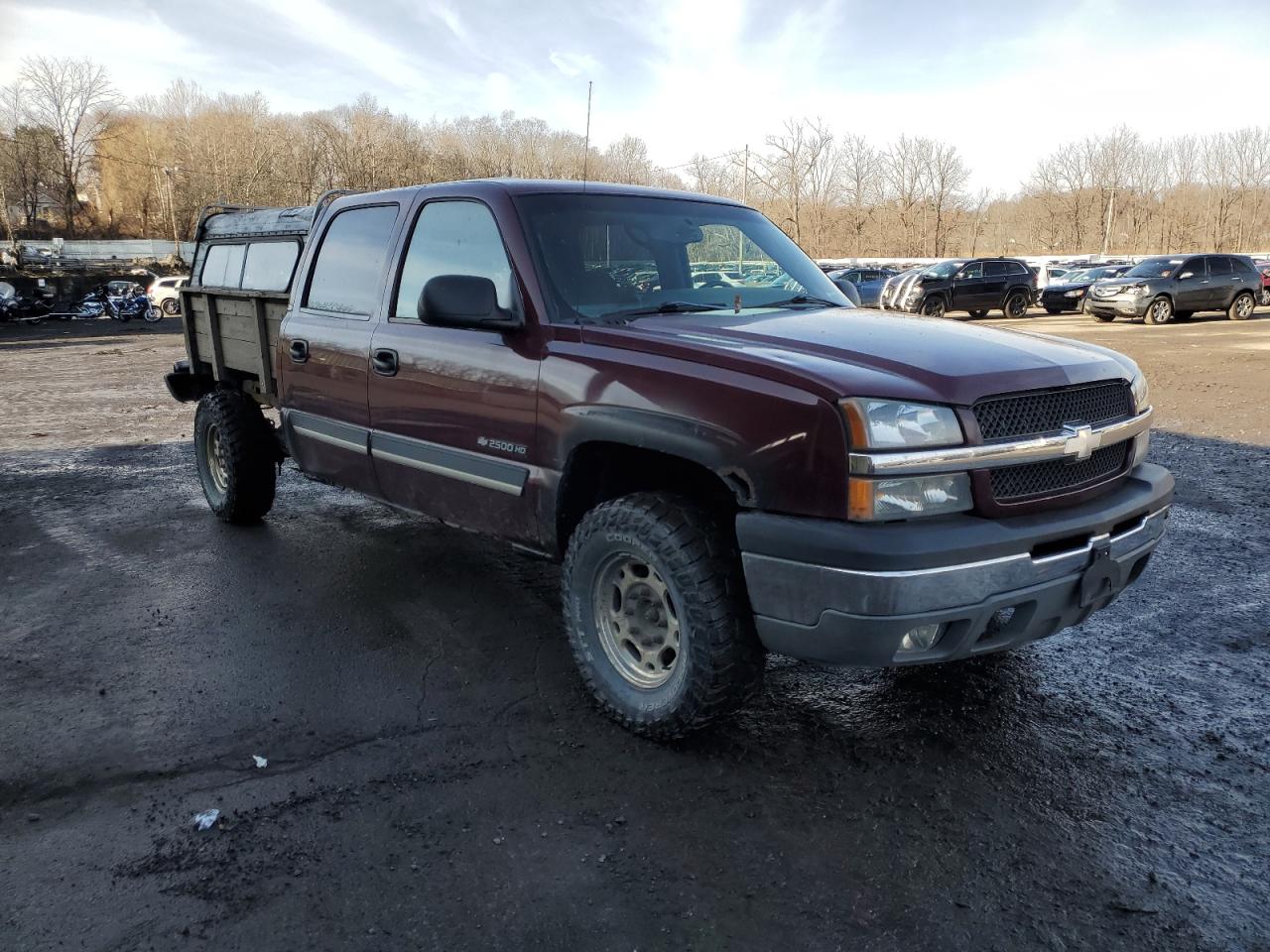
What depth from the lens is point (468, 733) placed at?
3322mm

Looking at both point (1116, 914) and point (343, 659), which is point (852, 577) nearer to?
point (1116, 914)

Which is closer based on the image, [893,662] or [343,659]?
[893,662]

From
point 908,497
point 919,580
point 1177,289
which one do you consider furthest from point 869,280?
point 919,580

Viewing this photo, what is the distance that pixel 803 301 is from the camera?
404 cm

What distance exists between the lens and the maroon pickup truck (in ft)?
8.73

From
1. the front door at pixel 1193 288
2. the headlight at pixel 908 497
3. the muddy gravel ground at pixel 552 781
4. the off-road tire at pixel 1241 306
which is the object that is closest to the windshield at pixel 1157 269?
the front door at pixel 1193 288

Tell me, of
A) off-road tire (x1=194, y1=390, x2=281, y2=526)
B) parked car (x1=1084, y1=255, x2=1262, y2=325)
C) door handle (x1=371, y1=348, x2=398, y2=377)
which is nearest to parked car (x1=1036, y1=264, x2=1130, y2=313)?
parked car (x1=1084, y1=255, x2=1262, y2=325)

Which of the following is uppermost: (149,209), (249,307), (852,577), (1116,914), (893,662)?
(149,209)

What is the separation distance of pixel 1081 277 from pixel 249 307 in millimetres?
32042

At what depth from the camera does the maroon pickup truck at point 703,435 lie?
2.66 meters

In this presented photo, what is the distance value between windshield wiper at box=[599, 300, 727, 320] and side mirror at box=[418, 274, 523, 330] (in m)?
0.40

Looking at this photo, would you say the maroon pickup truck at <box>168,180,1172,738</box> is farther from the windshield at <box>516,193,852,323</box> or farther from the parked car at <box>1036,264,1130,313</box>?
the parked car at <box>1036,264,1130,313</box>

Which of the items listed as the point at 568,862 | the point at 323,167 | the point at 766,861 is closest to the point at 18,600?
the point at 568,862

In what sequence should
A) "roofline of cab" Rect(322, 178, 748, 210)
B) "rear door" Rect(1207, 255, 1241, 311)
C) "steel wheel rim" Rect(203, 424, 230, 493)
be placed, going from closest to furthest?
"roofline of cab" Rect(322, 178, 748, 210), "steel wheel rim" Rect(203, 424, 230, 493), "rear door" Rect(1207, 255, 1241, 311)
